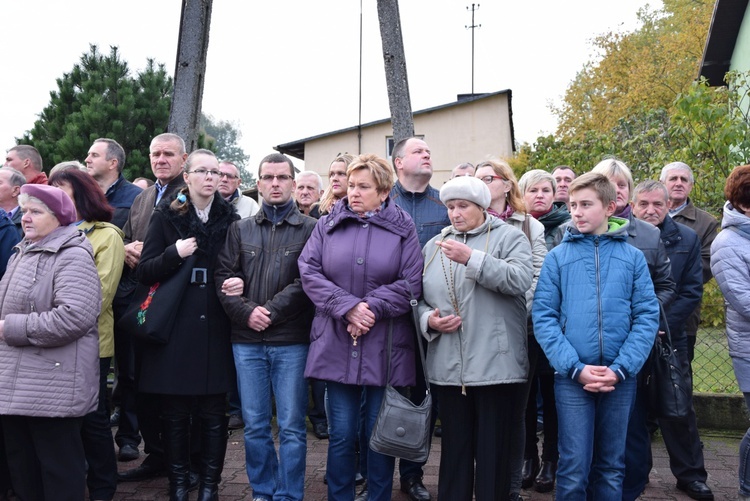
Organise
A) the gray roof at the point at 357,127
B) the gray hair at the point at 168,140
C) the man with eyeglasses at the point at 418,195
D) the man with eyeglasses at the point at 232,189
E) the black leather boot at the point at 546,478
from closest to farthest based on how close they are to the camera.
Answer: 1. the black leather boot at the point at 546,478
2. the man with eyeglasses at the point at 418,195
3. the gray hair at the point at 168,140
4. the man with eyeglasses at the point at 232,189
5. the gray roof at the point at 357,127

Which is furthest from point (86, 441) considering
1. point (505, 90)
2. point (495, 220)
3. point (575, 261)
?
point (505, 90)

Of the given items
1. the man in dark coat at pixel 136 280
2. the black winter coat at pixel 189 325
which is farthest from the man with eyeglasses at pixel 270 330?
the man in dark coat at pixel 136 280

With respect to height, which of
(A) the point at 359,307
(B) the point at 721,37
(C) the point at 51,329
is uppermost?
(B) the point at 721,37

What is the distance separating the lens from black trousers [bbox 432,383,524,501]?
4078 mm

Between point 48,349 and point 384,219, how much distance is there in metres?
2.07

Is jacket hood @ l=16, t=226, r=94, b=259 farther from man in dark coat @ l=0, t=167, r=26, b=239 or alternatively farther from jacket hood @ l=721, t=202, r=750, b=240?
jacket hood @ l=721, t=202, r=750, b=240

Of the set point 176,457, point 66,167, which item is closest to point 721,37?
point 66,167

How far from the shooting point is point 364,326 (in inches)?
163

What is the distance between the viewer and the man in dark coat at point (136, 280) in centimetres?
509

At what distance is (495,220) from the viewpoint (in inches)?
170

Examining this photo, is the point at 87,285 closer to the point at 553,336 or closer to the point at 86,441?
the point at 86,441

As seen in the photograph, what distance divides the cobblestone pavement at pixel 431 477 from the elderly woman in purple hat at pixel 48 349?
2.65 ft

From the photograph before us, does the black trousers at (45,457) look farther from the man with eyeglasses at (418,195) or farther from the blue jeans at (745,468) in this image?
the blue jeans at (745,468)

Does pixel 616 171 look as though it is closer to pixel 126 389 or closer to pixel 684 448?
pixel 684 448
